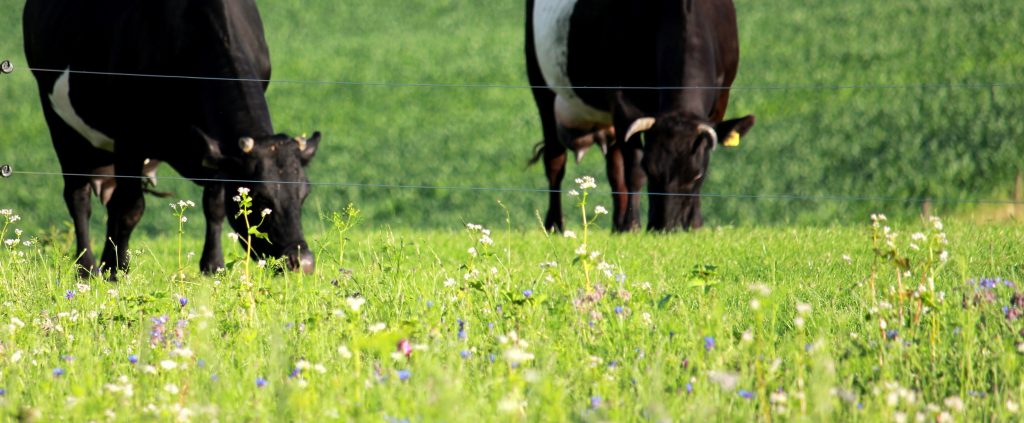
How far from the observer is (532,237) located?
10.4 m

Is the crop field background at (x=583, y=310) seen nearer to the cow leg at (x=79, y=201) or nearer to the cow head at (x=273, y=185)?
the cow head at (x=273, y=185)

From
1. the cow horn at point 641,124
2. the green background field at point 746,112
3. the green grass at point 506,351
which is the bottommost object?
the green background field at point 746,112

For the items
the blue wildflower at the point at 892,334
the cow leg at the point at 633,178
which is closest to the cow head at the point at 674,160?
the cow leg at the point at 633,178

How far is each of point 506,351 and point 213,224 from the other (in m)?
6.42

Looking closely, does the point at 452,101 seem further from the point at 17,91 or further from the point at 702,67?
the point at 702,67

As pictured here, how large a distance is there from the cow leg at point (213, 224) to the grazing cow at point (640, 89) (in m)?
3.03

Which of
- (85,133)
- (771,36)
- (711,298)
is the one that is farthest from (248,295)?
(771,36)

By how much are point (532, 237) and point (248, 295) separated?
5389 millimetres

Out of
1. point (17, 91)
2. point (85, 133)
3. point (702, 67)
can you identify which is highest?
point (702, 67)

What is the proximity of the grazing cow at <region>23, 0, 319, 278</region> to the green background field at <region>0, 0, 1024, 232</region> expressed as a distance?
24.0ft

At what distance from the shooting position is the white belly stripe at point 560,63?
1239 cm

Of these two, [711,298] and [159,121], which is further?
[159,121]

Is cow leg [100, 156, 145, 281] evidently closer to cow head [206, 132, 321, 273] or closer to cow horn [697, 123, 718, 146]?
cow head [206, 132, 321, 273]

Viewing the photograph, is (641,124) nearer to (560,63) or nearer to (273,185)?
(560,63)
